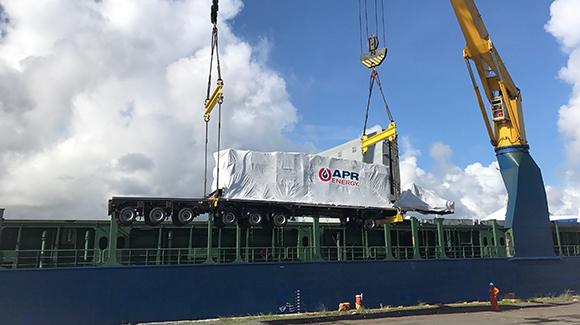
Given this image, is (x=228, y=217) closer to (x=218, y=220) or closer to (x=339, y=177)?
(x=218, y=220)

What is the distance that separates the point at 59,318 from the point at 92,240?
4.01 m

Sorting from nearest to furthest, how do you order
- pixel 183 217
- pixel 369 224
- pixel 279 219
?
pixel 183 217 → pixel 279 219 → pixel 369 224

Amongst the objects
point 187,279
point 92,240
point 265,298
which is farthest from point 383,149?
point 92,240

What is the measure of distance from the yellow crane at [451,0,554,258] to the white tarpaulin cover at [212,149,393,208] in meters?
Result: 9.48

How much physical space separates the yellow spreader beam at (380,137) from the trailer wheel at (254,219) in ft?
27.3

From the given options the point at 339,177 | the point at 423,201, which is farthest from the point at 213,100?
the point at 423,201

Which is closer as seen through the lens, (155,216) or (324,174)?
(155,216)

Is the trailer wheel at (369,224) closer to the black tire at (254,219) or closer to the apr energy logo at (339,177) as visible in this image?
the apr energy logo at (339,177)

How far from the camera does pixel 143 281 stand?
16.4 metres

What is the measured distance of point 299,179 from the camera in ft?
59.9

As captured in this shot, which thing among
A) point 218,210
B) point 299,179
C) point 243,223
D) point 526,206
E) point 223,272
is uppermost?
point 299,179

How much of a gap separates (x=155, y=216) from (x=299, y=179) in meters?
6.12

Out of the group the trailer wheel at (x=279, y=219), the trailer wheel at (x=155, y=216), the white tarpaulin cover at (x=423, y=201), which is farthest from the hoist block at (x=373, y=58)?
the trailer wheel at (x=155, y=216)

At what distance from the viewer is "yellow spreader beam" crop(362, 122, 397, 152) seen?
21.6 m
